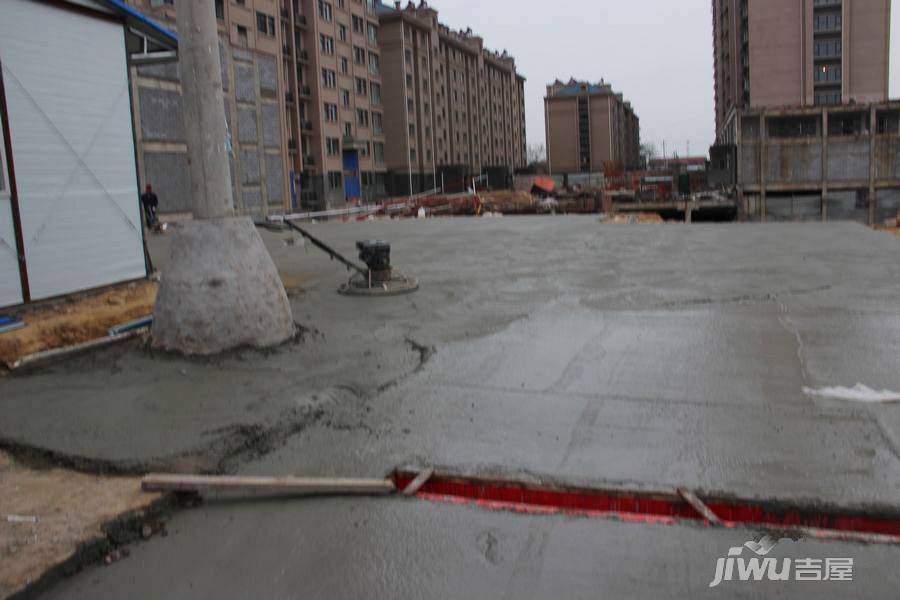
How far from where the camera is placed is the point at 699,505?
3514 millimetres

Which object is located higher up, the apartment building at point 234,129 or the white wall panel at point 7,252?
the apartment building at point 234,129

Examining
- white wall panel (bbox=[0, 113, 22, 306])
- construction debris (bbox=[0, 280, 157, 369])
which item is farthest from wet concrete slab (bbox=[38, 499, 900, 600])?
white wall panel (bbox=[0, 113, 22, 306])

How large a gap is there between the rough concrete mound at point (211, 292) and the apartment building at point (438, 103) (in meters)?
72.2

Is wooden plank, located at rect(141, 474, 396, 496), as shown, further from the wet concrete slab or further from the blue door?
the blue door

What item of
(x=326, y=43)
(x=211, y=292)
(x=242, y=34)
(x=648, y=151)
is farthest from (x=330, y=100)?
(x=648, y=151)

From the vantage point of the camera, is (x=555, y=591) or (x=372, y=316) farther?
(x=372, y=316)

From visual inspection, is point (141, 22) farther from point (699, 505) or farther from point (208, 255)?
point (699, 505)

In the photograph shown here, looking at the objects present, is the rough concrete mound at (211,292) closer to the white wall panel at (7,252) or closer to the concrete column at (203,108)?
the concrete column at (203,108)

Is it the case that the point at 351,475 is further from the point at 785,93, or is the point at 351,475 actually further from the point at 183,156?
the point at 785,93

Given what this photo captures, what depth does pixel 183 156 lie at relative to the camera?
86.5ft

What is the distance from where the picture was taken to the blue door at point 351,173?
6769 centimetres

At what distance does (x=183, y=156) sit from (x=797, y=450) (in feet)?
83.9

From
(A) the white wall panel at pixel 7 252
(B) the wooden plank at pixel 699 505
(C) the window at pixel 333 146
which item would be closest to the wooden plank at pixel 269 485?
(B) the wooden plank at pixel 699 505

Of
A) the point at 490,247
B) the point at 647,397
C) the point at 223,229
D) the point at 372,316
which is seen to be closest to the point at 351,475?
the point at 647,397
